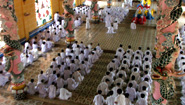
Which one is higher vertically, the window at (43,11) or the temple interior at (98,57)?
the window at (43,11)

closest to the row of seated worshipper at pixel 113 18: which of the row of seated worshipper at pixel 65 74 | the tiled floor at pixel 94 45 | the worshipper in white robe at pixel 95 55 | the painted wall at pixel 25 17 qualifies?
the tiled floor at pixel 94 45

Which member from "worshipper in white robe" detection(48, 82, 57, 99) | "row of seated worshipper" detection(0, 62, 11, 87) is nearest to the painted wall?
"row of seated worshipper" detection(0, 62, 11, 87)

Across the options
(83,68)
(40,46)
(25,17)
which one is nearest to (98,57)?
(83,68)

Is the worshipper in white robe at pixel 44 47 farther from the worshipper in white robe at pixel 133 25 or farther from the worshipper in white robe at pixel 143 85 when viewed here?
the worshipper in white robe at pixel 133 25

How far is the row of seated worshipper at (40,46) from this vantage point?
448 inches

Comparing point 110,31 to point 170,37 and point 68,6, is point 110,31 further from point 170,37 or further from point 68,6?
point 170,37

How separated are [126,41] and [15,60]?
8558 mm

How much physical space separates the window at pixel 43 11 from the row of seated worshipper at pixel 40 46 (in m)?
1.97

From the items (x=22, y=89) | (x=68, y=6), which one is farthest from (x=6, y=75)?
(x=68, y=6)

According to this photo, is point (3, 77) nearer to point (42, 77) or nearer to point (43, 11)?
point (42, 77)

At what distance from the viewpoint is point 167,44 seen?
4.96 m

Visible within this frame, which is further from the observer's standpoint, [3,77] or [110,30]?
[110,30]

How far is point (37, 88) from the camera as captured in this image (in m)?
8.57

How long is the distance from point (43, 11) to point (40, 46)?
4.90 m
